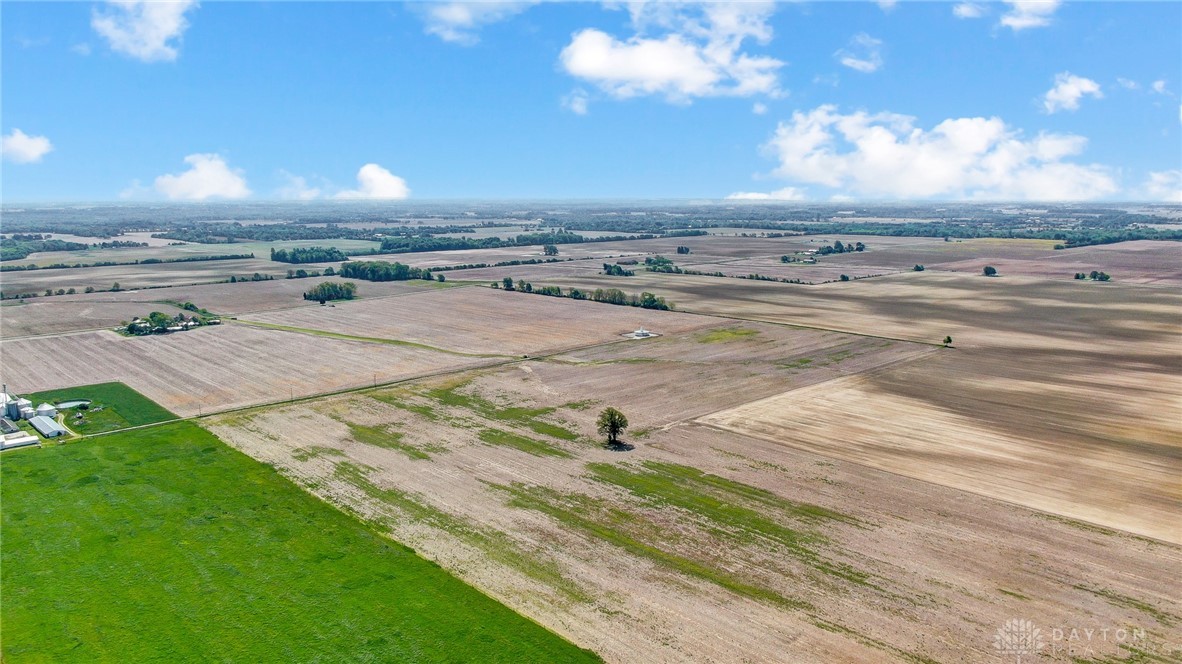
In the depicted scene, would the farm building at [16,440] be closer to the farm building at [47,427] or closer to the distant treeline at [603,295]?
the farm building at [47,427]

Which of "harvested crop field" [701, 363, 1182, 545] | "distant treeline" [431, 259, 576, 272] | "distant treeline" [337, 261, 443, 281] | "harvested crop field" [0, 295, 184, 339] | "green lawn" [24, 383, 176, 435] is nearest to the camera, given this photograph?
"harvested crop field" [701, 363, 1182, 545]

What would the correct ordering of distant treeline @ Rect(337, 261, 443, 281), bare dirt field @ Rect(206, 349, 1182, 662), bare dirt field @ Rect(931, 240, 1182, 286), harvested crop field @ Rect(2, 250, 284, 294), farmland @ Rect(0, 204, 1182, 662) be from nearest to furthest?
bare dirt field @ Rect(206, 349, 1182, 662), farmland @ Rect(0, 204, 1182, 662), harvested crop field @ Rect(2, 250, 284, 294), bare dirt field @ Rect(931, 240, 1182, 286), distant treeline @ Rect(337, 261, 443, 281)

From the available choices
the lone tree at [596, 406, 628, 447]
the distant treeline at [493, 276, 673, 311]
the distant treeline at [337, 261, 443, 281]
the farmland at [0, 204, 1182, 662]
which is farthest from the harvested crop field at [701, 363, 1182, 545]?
the distant treeline at [337, 261, 443, 281]

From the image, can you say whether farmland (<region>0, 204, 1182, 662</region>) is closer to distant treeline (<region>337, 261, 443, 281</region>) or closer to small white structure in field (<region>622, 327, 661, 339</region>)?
small white structure in field (<region>622, 327, 661, 339</region>)

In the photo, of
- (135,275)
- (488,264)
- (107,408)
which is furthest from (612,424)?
(135,275)

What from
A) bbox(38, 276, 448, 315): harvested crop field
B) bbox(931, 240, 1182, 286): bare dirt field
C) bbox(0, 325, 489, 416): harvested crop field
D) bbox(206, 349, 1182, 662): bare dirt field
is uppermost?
bbox(931, 240, 1182, 286): bare dirt field

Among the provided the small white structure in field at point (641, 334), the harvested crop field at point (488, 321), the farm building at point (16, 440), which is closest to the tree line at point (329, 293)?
the harvested crop field at point (488, 321)

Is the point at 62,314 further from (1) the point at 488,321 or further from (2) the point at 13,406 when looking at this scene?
(1) the point at 488,321

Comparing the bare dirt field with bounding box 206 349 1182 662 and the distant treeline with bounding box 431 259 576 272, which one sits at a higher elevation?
the distant treeline with bounding box 431 259 576 272
